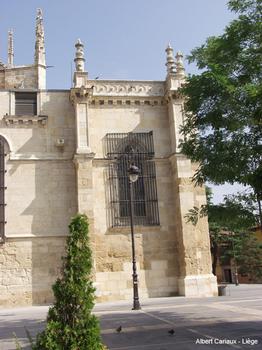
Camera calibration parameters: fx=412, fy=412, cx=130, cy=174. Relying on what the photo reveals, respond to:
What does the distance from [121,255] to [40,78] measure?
1400cm

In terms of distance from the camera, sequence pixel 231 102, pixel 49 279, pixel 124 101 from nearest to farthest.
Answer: pixel 231 102 < pixel 49 279 < pixel 124 101

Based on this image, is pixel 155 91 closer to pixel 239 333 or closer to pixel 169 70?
pixel 169 70

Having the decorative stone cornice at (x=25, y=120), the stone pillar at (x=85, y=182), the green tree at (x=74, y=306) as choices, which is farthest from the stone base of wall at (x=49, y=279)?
the green tree at (x=74, y=306)

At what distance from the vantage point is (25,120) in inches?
797

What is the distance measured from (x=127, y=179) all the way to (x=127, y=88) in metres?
4.81

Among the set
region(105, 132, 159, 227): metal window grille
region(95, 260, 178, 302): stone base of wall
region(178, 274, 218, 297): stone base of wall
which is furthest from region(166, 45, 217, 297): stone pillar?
region(105, 132, 159, 227): metal window grille

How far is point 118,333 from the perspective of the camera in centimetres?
948

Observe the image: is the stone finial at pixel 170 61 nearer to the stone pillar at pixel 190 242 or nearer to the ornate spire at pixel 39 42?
the stone pillar at pixel 190 242

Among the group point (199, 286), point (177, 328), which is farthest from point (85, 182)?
point (177, 328)

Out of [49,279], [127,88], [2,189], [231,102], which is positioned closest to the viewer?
[231,102]

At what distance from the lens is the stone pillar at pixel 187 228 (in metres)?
18.6

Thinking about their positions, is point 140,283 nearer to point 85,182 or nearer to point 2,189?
point 85,182

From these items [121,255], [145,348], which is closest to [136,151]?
[121,255]

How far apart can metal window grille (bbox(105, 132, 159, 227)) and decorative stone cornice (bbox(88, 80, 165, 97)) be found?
2.18 metres
